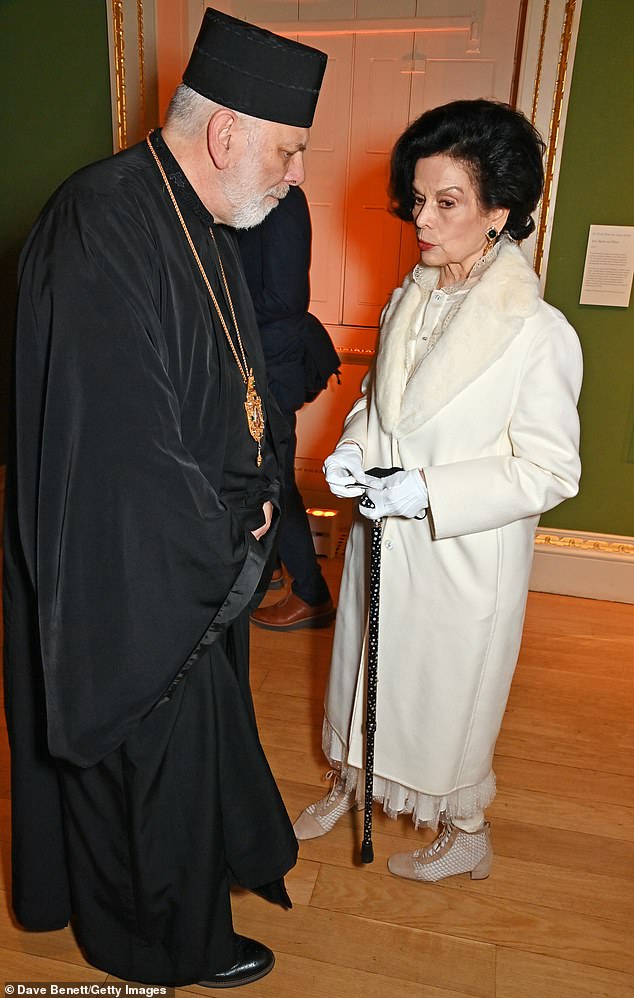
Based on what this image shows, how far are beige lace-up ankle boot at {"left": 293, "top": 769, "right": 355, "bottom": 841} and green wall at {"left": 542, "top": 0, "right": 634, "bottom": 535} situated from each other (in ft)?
6.48

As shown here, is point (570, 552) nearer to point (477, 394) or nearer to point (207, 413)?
point (477, 394)

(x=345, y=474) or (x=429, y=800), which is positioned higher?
(x=345, y=474)

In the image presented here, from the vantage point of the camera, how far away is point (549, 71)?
3367 mm

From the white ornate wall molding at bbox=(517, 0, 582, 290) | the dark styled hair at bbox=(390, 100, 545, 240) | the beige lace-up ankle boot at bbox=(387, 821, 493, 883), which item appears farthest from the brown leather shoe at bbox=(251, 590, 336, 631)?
the dark styled hair at bbox=(390, 100, 545, 240)

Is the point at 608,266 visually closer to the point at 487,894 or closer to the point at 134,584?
the point at 487,894

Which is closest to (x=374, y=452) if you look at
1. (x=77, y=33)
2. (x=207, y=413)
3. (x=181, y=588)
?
(x=207, y=413)

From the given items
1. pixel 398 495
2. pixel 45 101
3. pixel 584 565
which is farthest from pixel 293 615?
pixel 45 101


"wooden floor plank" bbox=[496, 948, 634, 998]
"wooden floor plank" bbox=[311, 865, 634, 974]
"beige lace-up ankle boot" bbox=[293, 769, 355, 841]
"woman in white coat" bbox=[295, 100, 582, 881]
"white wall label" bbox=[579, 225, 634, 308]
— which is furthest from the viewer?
"white wall label" bbox=[579, 225, 634, 308]

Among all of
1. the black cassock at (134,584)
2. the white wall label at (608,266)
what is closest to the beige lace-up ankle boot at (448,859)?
the black cassock at (134,584)

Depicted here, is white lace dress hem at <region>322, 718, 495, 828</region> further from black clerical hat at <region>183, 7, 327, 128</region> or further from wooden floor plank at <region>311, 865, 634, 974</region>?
black clerical hat at <region>183, 7, 327, 128</region>

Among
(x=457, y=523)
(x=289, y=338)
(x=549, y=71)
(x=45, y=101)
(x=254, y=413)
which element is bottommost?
(x=457, y=523)

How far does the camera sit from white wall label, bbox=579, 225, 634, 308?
349cm

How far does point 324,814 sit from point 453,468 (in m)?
1.12

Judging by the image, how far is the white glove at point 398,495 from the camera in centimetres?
187
